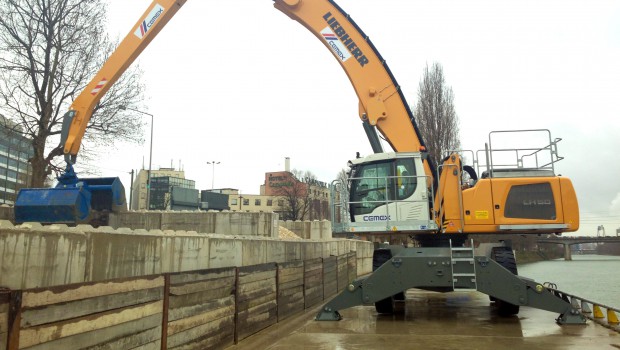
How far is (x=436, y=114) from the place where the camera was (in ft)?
101

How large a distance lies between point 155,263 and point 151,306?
2395mm

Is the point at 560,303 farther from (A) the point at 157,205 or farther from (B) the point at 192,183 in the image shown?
(B) the point at 192,183

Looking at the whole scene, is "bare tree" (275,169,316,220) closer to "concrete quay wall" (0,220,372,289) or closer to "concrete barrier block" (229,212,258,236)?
"concrete barrier block" (229,212,258,236)

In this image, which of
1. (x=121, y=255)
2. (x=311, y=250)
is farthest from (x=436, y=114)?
(x=121, y=255)

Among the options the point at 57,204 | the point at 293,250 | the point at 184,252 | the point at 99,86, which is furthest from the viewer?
the point at 293,250

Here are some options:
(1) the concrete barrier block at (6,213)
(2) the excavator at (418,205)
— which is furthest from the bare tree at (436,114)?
(1) the concrete barrier block at (6,213)

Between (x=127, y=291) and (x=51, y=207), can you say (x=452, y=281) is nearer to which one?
(x=127, y=291)

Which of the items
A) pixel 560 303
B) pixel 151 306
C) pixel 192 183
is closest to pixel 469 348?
pixel 560 303

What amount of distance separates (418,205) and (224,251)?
14.9 ft

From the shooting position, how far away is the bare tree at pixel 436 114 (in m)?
30.4

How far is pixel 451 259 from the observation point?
8977 millimetres

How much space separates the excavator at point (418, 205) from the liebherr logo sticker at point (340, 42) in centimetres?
3

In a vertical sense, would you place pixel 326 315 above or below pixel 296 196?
below

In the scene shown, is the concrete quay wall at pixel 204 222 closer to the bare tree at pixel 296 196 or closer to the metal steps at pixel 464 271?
the metal steps at pixel 464 271
